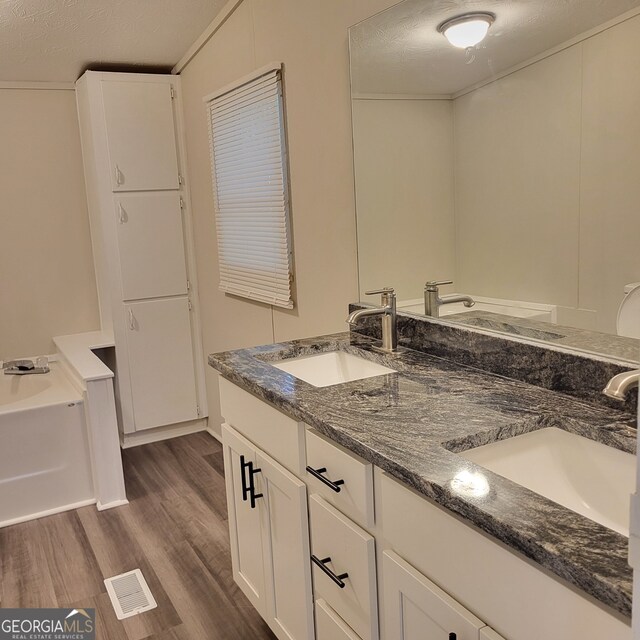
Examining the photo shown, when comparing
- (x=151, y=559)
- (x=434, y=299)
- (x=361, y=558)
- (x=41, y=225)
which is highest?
(x=41, y=225)

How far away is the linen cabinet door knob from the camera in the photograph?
1435mm

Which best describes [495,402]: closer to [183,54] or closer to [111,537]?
[111,537]

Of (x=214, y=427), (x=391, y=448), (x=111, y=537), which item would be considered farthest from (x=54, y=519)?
(x=391, y=448)

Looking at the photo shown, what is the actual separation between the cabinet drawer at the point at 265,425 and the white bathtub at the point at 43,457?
4.33 feet

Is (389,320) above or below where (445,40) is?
below

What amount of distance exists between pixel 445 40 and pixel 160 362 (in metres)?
2.63

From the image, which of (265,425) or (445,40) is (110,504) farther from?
(445,40)

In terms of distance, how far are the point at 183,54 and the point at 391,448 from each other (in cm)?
297

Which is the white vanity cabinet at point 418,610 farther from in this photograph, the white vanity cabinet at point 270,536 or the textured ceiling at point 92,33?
the textured ceiling at point 92,33

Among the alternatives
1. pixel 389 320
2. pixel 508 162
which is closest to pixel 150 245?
pixel 389 320

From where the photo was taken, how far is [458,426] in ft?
4.38

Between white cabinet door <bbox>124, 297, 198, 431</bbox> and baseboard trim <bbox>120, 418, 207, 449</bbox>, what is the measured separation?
0.08 meters

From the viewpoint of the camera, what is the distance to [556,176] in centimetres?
156

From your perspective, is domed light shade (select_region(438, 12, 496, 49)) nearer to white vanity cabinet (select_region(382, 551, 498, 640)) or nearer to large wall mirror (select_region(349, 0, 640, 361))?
large wall mirror (select_region(349, 0, 640, 361))
